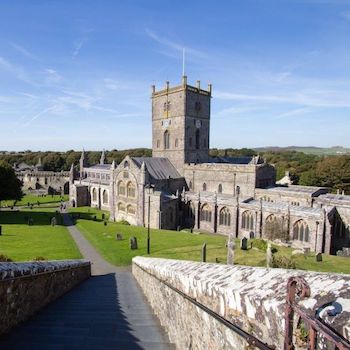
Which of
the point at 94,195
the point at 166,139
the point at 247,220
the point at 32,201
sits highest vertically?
the point at 166,139

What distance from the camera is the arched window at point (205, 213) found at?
151ft

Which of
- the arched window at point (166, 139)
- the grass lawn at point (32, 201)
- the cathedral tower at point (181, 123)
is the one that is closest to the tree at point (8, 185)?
the grass lawn at point (32, 201)

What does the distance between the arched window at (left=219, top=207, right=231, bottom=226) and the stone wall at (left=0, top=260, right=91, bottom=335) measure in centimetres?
3348

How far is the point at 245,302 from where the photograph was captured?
9.91 ft

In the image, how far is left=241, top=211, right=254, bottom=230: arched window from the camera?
41594 millimetres

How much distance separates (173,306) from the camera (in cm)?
618

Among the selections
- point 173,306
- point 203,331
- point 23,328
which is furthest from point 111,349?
point 23,328

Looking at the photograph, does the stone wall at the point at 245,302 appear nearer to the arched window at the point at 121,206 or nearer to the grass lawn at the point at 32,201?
the arched window at the point at 121,206

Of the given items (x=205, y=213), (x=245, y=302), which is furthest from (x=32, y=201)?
(x=245, y=302)

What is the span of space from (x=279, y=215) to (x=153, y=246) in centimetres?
1613

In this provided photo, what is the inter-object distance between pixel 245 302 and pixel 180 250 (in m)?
28.5

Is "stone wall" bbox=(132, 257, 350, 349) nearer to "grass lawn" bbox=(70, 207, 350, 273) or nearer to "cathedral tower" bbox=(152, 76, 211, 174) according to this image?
"grass lawn" bbox=(70, 207, 350, 273)

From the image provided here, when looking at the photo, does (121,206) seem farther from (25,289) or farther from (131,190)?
(25,289)

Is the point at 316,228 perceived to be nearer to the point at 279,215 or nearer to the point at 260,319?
the point at 279,215
